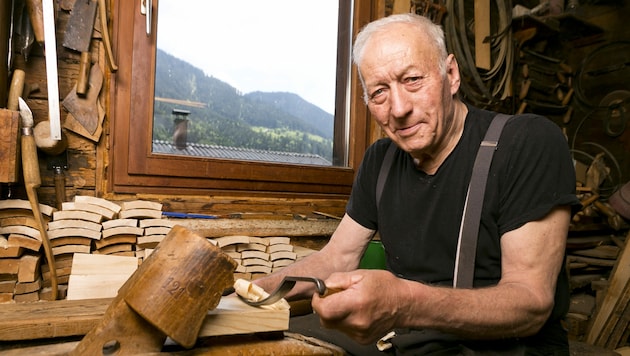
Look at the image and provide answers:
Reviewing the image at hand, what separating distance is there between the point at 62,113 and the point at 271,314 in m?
1.94

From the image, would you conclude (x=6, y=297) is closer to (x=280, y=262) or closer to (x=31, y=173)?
(x=31, y=173)

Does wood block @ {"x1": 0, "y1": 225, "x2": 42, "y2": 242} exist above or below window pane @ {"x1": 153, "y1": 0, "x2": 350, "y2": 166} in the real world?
below

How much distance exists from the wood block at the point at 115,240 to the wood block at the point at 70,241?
46mm

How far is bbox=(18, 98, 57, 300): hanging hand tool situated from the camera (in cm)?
213

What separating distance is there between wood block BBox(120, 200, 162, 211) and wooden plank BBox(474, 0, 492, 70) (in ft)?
11.4

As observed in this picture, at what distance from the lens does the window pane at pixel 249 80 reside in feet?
9.64

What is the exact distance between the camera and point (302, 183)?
3293 millimetres

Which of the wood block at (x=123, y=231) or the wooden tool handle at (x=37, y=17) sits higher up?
the wooden tool handle at (x=37, y=17)

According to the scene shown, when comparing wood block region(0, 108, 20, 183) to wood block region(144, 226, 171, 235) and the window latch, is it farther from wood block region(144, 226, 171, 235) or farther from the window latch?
the window latch

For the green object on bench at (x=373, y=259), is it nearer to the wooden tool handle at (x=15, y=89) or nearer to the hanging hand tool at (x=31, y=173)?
the hanging hand tool at (x=31, y=173)

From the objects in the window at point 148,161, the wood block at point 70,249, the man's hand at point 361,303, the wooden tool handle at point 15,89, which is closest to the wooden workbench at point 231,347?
the man's hand at point 361,303

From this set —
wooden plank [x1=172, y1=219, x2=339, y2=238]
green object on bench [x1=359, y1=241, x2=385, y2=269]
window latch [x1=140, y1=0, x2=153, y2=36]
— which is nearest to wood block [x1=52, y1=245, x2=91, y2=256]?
wooden plank [x1=172, y1=219, x2=339, y2=238]

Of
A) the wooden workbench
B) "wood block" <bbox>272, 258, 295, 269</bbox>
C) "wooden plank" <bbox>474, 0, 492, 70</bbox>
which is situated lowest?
"wood block" <bbox>272, 258, 295, 269</bbox>

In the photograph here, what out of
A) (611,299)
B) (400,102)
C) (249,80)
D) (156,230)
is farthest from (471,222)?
(611,299)
